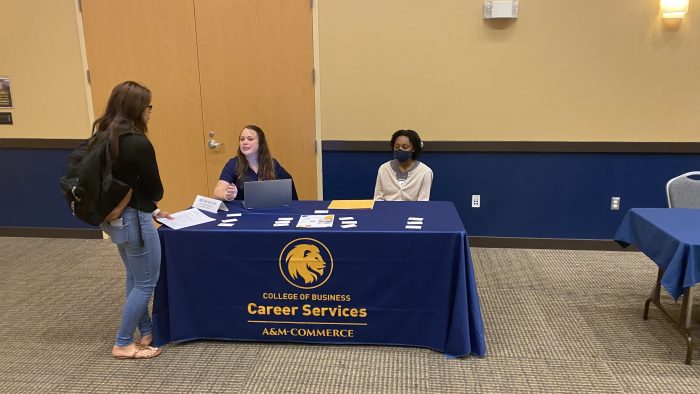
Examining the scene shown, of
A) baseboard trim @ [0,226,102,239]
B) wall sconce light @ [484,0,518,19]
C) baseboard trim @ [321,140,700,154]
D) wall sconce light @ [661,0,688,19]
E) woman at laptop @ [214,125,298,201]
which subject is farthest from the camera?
baseboard trim @ [0,226,102,239]

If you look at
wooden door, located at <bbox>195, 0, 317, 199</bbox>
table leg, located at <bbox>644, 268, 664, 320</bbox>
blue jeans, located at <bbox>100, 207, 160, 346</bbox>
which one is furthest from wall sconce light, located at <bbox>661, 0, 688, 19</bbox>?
blue jeans, located at <bbox>100, 207, 160, 346</bbox>

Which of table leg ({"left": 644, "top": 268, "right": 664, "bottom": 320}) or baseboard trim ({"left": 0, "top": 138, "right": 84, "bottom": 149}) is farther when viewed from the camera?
baseboard trim ({"left": 0, "top": 138, "right": 84, "bottom": 149})

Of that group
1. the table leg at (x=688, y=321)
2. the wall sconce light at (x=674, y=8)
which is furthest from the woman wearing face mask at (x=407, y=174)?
the wall sconce light at (x=674, y=8)

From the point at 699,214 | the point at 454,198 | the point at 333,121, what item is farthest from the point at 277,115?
the point at 699,214

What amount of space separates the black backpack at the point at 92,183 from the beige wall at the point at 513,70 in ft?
7.35

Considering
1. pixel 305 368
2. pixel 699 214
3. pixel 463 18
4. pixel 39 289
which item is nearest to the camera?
pixel 305 368

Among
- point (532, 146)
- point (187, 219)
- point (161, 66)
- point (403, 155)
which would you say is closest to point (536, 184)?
point (532, 146)

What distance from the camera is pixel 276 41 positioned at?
3957 mm

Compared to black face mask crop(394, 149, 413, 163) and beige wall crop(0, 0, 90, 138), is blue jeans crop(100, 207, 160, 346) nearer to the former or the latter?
black face mask crop(394, 149, 413, 163)

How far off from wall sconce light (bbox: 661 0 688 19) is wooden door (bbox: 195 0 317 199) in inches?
104

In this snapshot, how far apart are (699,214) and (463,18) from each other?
214 centimetres

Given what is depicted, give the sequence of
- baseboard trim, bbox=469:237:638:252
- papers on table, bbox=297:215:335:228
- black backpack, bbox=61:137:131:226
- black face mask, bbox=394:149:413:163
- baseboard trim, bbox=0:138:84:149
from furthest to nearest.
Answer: baseboard trim, bbox=0:138:84:149, baseboard trim, bbox=469:237:638:252, black face mask, bbox=394:149:413:163, papers on table, bbox=297:215:335:228, black backpack, bbox=61:137:131:226

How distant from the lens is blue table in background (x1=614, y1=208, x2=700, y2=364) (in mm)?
2143

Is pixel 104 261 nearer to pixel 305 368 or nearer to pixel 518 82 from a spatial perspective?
pixel 305 368
